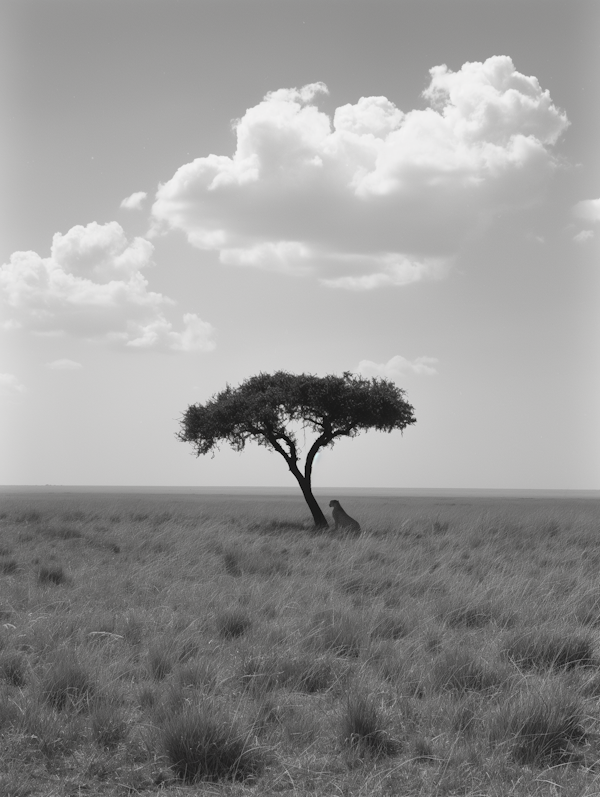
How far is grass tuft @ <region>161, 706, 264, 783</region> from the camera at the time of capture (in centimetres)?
456

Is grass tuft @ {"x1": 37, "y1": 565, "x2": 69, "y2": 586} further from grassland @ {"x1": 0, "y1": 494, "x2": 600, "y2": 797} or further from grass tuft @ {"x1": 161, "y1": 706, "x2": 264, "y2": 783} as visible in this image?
grass tuft @ {"x1": 161, "y1": 706, "x2": 264, "y2": 783}

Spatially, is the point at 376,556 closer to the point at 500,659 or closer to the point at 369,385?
the point at 500,659

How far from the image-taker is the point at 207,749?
183 inches

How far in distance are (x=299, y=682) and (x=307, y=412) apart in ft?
68.6

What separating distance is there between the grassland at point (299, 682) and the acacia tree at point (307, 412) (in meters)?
14.1

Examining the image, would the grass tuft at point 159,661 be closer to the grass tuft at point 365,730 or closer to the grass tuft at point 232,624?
the grass tuft at point 232,624

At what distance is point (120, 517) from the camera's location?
80.4ft

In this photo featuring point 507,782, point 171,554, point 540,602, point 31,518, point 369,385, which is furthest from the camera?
point 369,385

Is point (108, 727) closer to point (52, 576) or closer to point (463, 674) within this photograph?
point (463, 674)

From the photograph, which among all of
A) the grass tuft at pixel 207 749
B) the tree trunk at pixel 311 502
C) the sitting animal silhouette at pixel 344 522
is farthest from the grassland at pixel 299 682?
the tree trunk at pixel 311 502

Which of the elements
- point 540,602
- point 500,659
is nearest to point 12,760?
point 500,659

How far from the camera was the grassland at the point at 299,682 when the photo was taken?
4539 mm

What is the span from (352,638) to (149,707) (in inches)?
108

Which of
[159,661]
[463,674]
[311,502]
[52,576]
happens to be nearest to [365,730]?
[463,674]
